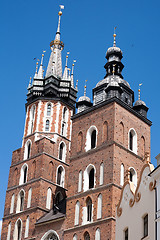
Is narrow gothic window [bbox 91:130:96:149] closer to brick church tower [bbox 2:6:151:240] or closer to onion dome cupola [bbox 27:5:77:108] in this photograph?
brick church tower [bbox 2:6:151:240]

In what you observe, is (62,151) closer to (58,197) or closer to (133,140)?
(58,197)

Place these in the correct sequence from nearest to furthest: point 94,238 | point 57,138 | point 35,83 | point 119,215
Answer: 1. point 119,215
2. point 94,238
3. point 57,138
4. point 35,83

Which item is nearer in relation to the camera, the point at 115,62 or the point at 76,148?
the point at 76,148

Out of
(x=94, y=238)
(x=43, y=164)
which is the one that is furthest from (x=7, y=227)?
(x=94, y=238)

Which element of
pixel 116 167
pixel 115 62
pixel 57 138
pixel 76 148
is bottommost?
pixel 116 167

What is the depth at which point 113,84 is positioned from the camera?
3775 cm

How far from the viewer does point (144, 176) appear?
23.2 m

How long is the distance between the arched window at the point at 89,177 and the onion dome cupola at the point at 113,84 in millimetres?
5571

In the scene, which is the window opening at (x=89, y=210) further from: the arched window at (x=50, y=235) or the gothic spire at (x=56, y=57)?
the gothic spire at (x=56, y=57)

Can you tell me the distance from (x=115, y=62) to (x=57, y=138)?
8.84m

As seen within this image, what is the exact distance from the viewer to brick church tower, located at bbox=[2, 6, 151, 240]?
3419 centimetres

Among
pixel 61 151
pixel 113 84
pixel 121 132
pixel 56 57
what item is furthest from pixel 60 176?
pixel 56 57

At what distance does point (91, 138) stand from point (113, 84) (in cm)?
446

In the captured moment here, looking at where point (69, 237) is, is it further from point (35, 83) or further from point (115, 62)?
point (35, 83)
